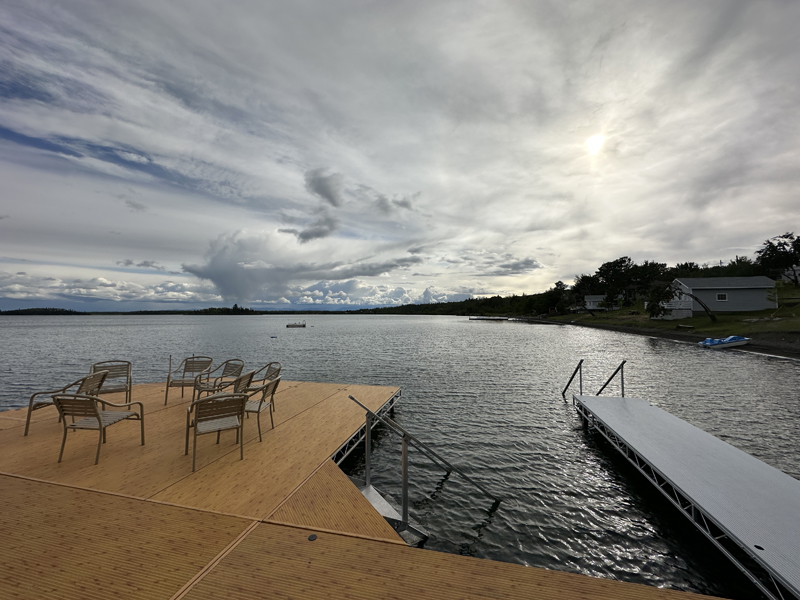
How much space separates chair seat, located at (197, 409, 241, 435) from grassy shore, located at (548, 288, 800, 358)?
35.1 metres

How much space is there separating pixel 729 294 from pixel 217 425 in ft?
207

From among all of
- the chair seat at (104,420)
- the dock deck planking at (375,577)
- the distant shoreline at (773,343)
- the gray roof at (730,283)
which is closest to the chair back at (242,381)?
the chair seat at (104,420)

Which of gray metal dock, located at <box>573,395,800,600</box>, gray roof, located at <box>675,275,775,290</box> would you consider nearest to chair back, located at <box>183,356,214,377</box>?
gray metal dock, located at <box>573,395,800,600</box>

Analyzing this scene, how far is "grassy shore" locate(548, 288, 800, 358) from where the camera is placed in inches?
1097

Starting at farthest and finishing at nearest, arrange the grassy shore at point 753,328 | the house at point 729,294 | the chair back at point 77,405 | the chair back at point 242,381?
the house at point 729,294, the grassy shore at point 753,328, the chair back at point 242,381, the chair back at point 77,405

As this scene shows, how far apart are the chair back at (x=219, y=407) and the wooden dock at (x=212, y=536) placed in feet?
2.48

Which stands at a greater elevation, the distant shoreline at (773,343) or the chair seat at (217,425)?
the chair seat at (217,425)

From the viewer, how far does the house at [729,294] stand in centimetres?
4531

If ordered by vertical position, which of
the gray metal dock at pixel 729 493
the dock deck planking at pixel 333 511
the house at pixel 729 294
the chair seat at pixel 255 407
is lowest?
the gray metal dock at pixel 729 493

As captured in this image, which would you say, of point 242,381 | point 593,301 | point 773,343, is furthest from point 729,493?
point 593,301

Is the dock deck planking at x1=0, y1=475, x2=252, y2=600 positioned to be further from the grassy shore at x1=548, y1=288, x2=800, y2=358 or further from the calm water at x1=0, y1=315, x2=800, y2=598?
the grassy shore at x1=548, y1=288, x2=800, y2=358

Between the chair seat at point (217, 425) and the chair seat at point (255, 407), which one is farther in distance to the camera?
A: the chair seat at point (255, 407)

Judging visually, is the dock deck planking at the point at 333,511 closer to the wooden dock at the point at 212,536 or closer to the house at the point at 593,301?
the wooden dock at the point at 212,536

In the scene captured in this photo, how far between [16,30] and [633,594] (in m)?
17.1
